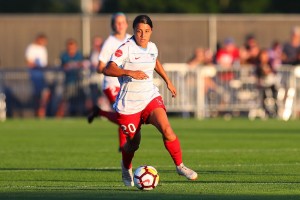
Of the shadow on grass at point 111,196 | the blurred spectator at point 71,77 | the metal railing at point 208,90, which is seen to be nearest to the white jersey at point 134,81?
the shadow on grass at point 111,196

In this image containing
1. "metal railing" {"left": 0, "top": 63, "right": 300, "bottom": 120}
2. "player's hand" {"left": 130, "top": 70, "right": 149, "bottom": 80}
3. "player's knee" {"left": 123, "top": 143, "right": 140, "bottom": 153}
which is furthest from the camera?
"metal railing" {"left": 0, "top": 63, "right": 300, "bottom": 120}

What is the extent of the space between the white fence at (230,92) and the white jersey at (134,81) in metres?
18.5

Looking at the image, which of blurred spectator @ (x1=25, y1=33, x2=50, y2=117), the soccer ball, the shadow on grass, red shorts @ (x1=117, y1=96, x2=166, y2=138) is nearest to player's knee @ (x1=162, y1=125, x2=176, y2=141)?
red shorts @ (x1=117, y1=96, x2=166, y2=138)

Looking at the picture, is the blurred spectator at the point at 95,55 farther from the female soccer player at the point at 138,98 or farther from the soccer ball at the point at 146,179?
the soccer ball at the point at 146,179

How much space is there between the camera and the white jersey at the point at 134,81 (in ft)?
47.3

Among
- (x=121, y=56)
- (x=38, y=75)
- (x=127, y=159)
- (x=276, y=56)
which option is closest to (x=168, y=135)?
(x=127, y=159)

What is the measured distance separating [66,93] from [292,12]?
25.2 metres

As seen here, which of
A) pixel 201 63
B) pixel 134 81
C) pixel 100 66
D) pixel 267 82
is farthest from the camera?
pixel 201 63

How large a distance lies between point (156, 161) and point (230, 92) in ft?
50.1

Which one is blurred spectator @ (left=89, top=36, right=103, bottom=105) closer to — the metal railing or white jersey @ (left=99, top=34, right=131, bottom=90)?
the metal railing

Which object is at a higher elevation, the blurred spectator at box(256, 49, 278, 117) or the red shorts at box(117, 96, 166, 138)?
the red shorts at box(117, 96, 166, 138)

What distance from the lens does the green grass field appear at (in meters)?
13.4

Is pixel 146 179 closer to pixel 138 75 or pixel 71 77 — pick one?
pixel 138 75

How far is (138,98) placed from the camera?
47.3 feet
